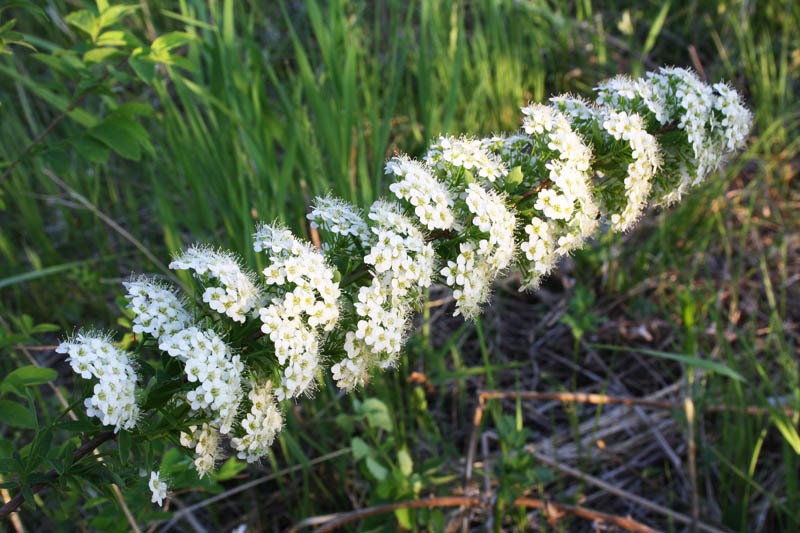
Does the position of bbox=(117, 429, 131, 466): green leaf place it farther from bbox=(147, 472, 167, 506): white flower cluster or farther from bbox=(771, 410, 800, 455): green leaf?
bbox=(771, 410, 800, 455): green leaf

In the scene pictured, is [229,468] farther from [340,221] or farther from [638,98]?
[638,98]

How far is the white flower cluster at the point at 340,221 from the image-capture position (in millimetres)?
1332

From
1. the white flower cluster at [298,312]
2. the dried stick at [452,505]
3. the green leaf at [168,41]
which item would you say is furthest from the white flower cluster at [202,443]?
the green leaf at [168,41]

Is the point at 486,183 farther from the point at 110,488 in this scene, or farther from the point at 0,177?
the point at 0,177

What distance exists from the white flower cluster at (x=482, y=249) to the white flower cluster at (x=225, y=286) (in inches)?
14.7

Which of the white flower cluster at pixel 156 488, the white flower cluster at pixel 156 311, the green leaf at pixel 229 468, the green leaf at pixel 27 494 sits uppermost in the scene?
the white flower cluster at pixel 156 311

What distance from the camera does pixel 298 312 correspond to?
120 centimetres

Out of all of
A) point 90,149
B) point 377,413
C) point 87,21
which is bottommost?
point 377,413

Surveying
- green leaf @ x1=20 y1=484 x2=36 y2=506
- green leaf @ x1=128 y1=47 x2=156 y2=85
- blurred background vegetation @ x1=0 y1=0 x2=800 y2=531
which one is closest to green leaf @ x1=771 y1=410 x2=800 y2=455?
blurred background vegetation @ x1=0 y1=0 x2=800 y2=531

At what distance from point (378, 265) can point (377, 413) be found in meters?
0.99

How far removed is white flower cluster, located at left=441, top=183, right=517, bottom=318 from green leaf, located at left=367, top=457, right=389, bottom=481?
2.76 ft

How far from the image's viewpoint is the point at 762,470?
247cm

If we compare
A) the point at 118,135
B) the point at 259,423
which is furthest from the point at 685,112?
the point at 118,135

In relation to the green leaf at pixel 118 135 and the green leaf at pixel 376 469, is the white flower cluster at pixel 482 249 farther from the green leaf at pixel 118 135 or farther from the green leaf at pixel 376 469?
the green leaf at pixel 118 135
